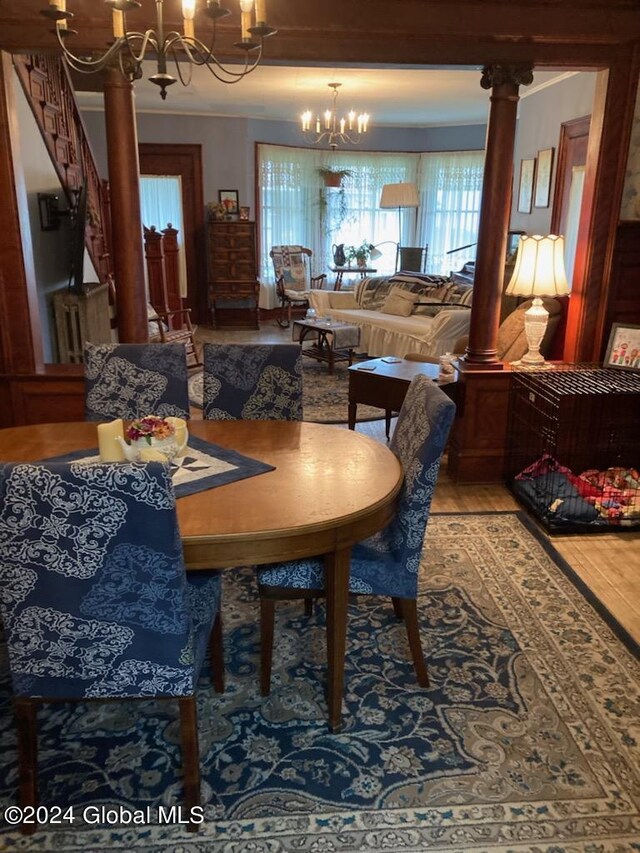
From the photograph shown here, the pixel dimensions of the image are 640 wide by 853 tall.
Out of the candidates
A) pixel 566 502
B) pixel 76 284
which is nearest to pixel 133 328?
pixel 76 284

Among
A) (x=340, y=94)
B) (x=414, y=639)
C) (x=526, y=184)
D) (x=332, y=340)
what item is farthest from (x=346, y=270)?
(x=414, y=639)

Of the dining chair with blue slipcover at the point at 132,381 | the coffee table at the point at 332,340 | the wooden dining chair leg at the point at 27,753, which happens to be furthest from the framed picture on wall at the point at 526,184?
the wooden dining chair leg at the point at 27,753

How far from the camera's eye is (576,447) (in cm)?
400

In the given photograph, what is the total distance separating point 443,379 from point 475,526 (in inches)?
37.1

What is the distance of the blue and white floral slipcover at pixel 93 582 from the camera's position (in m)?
1.43

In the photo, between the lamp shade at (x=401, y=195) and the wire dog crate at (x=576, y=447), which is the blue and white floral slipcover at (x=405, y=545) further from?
the lamp shade at (x=401, y=195)

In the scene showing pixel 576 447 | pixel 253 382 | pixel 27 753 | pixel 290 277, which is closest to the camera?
pixel 27 753

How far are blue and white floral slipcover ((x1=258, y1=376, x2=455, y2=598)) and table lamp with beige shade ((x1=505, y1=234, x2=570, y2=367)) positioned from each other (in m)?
1.81

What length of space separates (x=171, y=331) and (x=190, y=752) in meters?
5.21

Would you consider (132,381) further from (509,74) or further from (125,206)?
(509,74)

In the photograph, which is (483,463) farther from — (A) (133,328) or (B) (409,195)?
(B) (409,195)

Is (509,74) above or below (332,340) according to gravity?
above

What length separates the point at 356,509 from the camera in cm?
193

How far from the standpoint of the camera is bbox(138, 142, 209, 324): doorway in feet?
28.2
